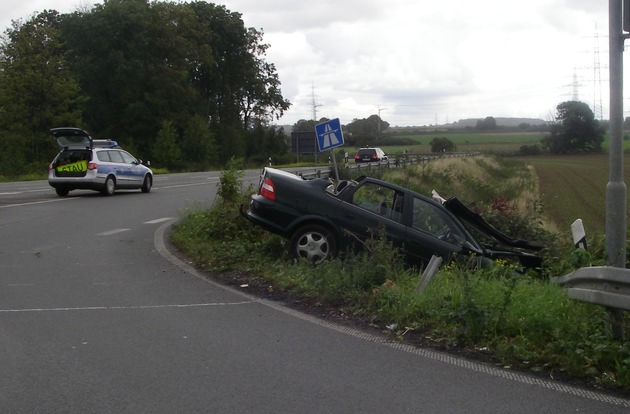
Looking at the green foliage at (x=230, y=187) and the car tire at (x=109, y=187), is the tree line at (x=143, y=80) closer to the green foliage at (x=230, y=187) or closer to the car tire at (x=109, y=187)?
the car tire at (x=109, y=187)

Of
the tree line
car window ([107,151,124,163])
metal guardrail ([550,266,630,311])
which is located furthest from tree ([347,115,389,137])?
metal guardrail ([550,266,630,311])

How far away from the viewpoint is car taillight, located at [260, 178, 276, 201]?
454 inches

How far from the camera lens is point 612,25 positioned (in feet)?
25.4

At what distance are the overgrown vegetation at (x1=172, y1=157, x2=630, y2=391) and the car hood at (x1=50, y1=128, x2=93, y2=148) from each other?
509 inches

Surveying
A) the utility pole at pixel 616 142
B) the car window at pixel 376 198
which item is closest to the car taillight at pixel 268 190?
the car window at pixel 376 198

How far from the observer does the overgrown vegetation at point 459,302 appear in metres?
6.36

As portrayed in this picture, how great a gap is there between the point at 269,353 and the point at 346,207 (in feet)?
15.5

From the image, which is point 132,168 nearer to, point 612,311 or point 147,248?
point 147,248

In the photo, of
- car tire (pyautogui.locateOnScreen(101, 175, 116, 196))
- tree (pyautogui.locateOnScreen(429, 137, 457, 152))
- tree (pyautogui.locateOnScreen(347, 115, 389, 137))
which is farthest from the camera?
tree (pyautogui.locateOnScreen(429, 137, 457, 152))

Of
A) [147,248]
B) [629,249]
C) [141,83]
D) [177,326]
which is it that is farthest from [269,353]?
[141,83]

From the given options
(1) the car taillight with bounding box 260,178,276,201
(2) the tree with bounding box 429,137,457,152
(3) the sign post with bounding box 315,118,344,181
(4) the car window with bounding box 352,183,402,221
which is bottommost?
(2) the tree with bounding box 429,137,457,152

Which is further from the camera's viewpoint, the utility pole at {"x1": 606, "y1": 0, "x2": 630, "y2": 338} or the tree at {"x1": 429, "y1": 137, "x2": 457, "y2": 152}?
the tree at {"x1": 429, "y1": 137, "x2": 457, "y2": 152}

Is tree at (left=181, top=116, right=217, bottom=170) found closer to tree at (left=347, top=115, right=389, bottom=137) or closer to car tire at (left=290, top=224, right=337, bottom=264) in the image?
tree at (left=347, top=115, right=389, bottom=137)

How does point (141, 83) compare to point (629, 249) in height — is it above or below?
above
